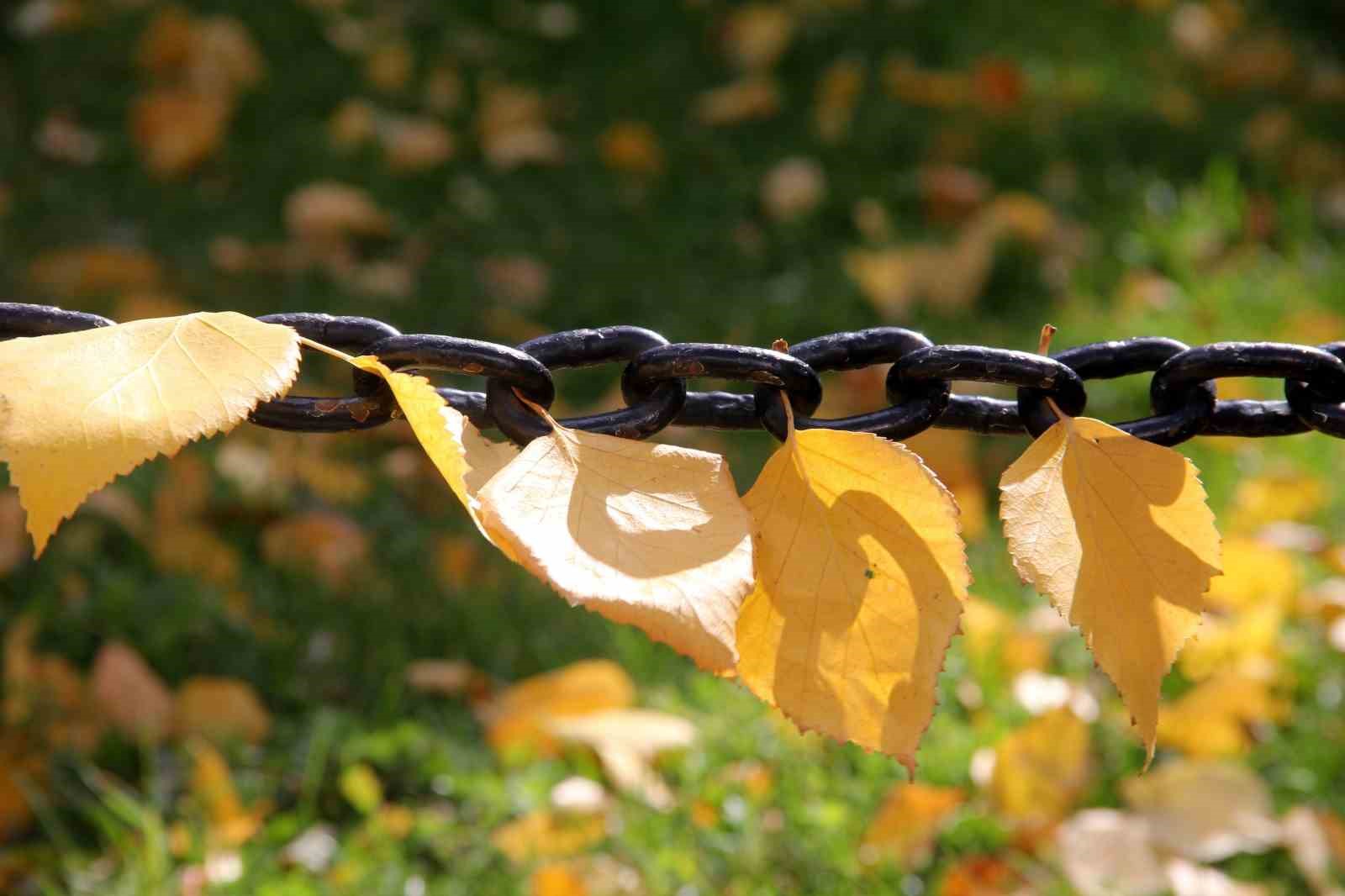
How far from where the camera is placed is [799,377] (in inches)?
32.9

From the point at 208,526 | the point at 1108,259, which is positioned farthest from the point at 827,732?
the point at 1108,259

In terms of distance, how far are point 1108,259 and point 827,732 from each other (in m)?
2.75

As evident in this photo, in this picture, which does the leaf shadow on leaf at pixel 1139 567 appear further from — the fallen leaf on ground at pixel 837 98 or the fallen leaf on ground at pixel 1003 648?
the fallen leaf on ground at pixel 837 98

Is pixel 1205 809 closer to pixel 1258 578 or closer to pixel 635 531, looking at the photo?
pixel 1258 578

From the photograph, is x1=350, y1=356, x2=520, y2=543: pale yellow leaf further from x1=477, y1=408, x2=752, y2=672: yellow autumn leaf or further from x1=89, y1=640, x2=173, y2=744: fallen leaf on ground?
x1=89, y1=640, x2=173, y2=744: fallen leaf on ground

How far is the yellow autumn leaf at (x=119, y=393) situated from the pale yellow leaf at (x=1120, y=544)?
16.4 inches

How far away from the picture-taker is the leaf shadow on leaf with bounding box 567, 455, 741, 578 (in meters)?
0.69

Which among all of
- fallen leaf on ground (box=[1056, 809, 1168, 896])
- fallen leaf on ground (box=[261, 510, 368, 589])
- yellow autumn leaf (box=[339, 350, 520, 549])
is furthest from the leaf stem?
fallen leaf on ground (box=[261, 510, 368, 589])

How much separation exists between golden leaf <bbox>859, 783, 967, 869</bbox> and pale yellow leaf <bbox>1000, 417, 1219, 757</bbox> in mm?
1043

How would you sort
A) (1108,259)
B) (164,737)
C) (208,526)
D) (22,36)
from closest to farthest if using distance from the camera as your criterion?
(164,737) < (208,526) < (1108,259) < (22,36)

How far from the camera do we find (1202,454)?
2625 mm

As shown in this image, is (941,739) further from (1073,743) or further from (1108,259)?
(1108,259)

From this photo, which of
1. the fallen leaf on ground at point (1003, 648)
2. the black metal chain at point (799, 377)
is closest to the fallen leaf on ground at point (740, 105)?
the fallen leaf on ground at point (1003, 648)

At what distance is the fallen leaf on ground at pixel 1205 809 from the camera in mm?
1776
